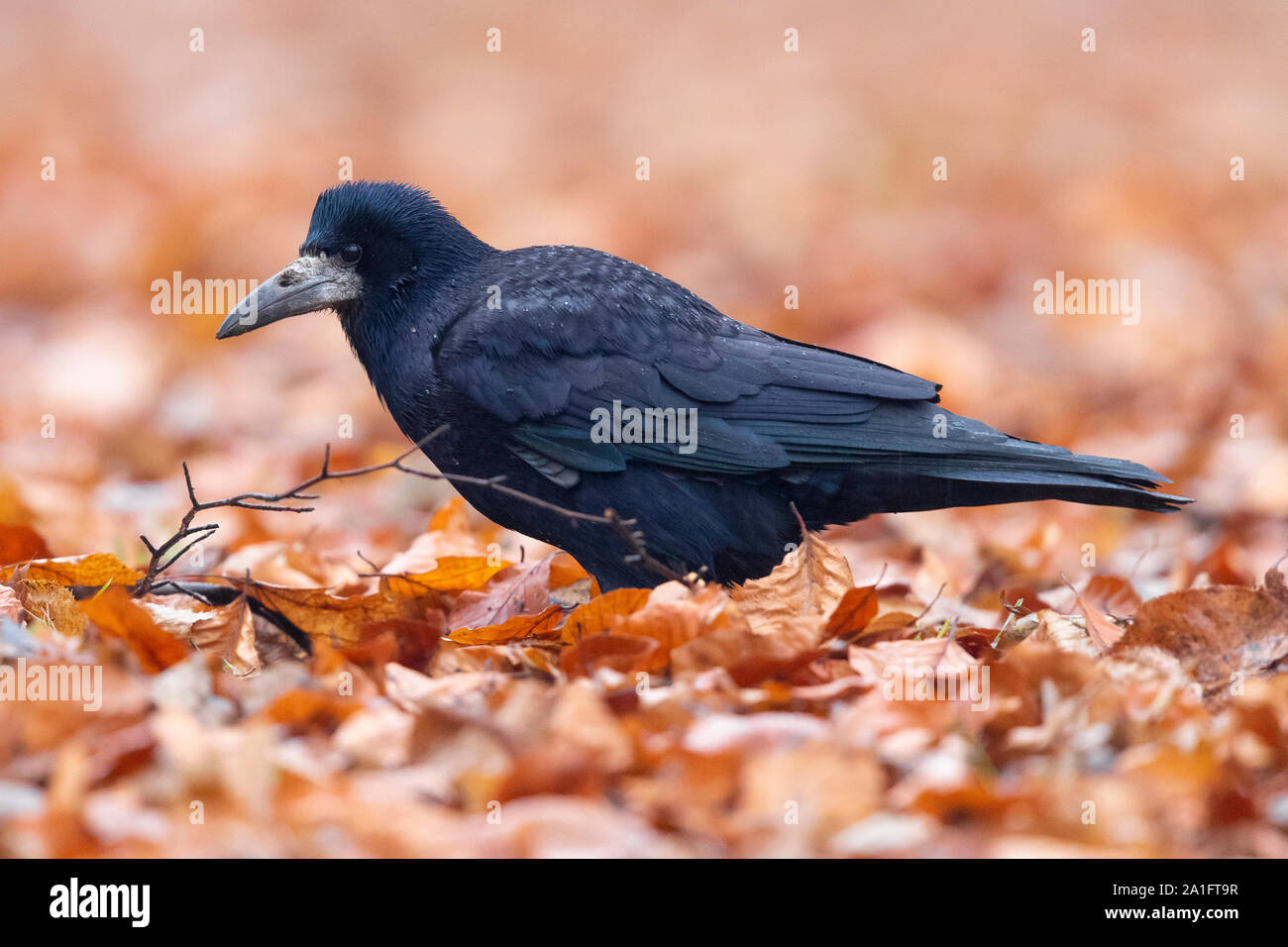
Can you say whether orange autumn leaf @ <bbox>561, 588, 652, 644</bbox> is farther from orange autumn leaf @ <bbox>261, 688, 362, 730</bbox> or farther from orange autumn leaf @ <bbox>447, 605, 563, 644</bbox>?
orange autumn leaf @ <bbox>261, 688, 362, 730</bbox>

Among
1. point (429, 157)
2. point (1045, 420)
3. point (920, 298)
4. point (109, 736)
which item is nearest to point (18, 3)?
point (429, 157)

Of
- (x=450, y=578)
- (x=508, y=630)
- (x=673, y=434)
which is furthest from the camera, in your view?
(x=673, y=434)

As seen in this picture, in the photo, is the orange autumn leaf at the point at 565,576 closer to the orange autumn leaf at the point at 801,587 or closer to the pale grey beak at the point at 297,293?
the orange autumn leaf at the point at 801,587

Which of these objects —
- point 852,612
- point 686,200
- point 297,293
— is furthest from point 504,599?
point 686,200

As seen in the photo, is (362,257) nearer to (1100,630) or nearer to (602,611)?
(602,611)

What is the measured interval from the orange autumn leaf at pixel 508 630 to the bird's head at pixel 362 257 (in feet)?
4.36

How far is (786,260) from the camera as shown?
11.5m

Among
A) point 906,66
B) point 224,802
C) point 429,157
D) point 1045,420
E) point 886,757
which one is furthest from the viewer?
point 906,66

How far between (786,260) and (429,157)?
3.99 metres

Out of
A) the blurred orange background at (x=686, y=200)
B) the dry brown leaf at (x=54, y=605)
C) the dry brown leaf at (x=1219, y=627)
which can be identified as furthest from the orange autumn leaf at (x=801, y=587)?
the blurred orange background at (x=686, y=200)

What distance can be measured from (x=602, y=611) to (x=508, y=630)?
0.91ft

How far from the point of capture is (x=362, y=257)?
4312 millimetres

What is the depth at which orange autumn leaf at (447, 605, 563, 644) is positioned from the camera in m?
3.35
